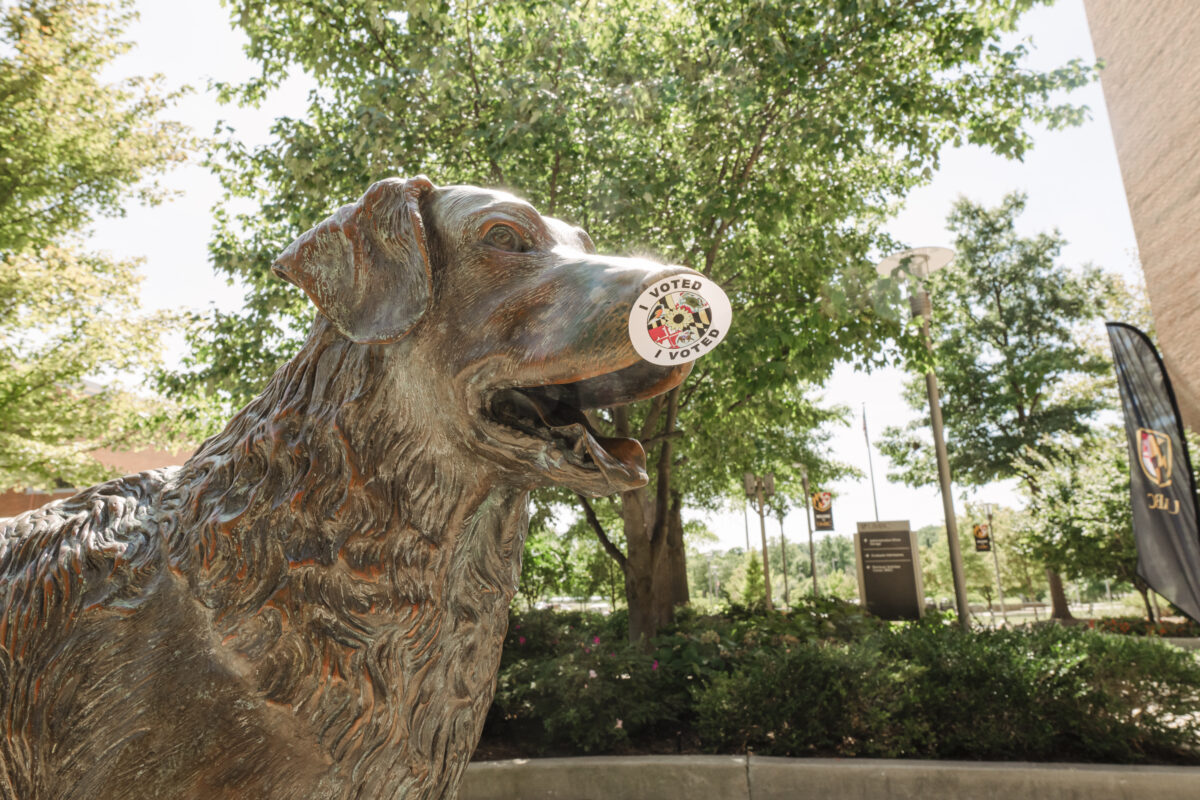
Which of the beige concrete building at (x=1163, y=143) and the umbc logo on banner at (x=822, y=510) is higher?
the beige concrete building at (x=1163, y=143)

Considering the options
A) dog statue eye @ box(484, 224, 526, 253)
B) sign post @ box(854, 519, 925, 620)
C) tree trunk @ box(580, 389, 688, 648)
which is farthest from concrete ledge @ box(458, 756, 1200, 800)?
sign post @ box(854, 519, 925, 620)

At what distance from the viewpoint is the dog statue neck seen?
4.37 feet

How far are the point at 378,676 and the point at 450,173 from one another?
7885 mm

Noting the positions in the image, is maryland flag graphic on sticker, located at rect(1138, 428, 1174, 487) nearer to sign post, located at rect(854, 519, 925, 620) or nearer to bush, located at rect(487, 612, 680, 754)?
bush, located at rect(487, 612, 680, 754)

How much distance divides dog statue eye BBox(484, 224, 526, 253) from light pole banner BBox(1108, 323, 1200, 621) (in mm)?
7134

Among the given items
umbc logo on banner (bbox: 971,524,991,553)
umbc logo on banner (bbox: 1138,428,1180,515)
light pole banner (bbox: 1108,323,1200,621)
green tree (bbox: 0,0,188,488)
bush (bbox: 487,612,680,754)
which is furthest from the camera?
umbc logo on banner (bbox: 971,524,991,553)

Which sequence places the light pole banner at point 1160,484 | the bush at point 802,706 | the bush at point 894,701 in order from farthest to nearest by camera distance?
the light pole banner at point 1160,484, the bush at point 802,706, the bush at point 894,701

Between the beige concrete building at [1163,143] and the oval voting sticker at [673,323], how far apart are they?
935 cm

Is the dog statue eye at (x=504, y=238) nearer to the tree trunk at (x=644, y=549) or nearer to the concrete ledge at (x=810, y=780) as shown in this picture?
the concrete ledge at (x=810, y=780)

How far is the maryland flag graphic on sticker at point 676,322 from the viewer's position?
1.21 metres

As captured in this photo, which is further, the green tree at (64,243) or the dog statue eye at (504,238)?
the green tree at (64,243)

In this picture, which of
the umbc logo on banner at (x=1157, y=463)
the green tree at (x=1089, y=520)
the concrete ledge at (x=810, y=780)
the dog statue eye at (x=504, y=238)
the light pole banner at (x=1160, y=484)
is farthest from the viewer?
the green tree at (x=1089, y=520)

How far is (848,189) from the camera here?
9914 mm

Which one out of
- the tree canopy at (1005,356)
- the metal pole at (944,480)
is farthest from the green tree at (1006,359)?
the metal pole at (944,480)
